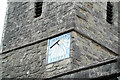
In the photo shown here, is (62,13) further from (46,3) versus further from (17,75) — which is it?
(17,75)

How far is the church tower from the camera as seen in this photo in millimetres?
9578

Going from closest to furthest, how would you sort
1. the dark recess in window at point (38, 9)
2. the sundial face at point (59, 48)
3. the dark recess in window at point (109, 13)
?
the sundial face at point (59, 48)
the dark recess in window at point (38, 9)
the dark recess in window at point (109, 13)

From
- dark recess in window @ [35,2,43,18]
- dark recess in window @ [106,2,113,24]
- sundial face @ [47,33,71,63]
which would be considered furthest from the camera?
dark recess in window @ [106,2,113,24]

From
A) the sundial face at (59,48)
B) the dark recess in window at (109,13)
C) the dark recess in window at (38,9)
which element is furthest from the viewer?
the dark recess in window at (109,13)

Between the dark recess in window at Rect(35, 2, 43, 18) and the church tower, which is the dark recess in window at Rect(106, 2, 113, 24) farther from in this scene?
the dark recess in window at Rect(35, 2, 43, 18)

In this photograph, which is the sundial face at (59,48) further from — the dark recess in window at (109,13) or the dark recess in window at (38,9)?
the dark recess in window at (109,13)

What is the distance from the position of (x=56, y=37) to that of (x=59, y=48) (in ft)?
1.19


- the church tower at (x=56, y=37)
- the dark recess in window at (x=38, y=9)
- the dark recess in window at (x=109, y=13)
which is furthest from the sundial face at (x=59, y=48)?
the dark recess in window at (x=109, y=13)

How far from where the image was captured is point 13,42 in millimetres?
10992

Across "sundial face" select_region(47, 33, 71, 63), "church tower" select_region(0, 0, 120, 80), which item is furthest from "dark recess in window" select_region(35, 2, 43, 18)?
"sundial face" select_region(47, 33, 71, 63)

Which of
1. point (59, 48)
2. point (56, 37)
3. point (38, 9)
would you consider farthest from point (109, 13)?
point (59, 48)

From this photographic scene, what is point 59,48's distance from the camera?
9688 mm

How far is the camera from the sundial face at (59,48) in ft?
31.2

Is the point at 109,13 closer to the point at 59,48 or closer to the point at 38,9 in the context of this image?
the point at 38,9
